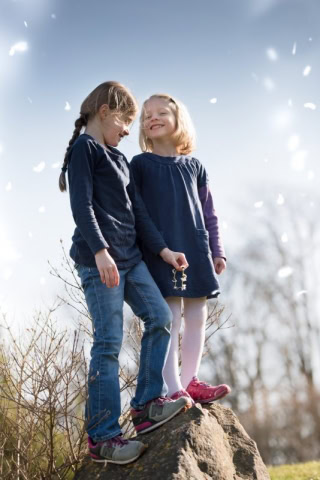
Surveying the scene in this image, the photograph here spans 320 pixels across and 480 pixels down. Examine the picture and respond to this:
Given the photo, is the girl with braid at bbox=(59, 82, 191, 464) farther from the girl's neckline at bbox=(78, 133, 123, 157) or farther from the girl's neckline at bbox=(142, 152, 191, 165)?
the girl's neckline at bbox=(142, 152, 191, 165)

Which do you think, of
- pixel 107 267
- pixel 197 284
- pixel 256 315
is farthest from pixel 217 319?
pixel 256 315

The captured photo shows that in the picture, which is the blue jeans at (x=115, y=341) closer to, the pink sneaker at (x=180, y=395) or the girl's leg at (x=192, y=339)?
the pink sneaker at (x=180, y=395)

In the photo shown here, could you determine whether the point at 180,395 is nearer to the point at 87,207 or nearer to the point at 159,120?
the point at 87,207

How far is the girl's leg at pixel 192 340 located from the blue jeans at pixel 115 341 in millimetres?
287

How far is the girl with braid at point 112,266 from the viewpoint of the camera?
2799 millimetres

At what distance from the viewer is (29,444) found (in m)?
3.29

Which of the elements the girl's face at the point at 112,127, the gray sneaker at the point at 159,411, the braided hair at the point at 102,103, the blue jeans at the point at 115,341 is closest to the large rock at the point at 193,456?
the gray sneaker at the point at 159,411

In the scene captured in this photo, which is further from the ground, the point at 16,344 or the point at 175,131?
the point at 175,131

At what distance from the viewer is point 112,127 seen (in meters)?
3.11

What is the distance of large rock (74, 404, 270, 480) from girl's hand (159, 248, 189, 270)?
2.30ft

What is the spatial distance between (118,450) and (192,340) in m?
0.74

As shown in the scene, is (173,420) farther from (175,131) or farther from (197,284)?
(175,131)

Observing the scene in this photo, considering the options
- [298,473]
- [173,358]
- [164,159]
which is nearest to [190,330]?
[173,358]

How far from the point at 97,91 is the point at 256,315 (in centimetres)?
1224
